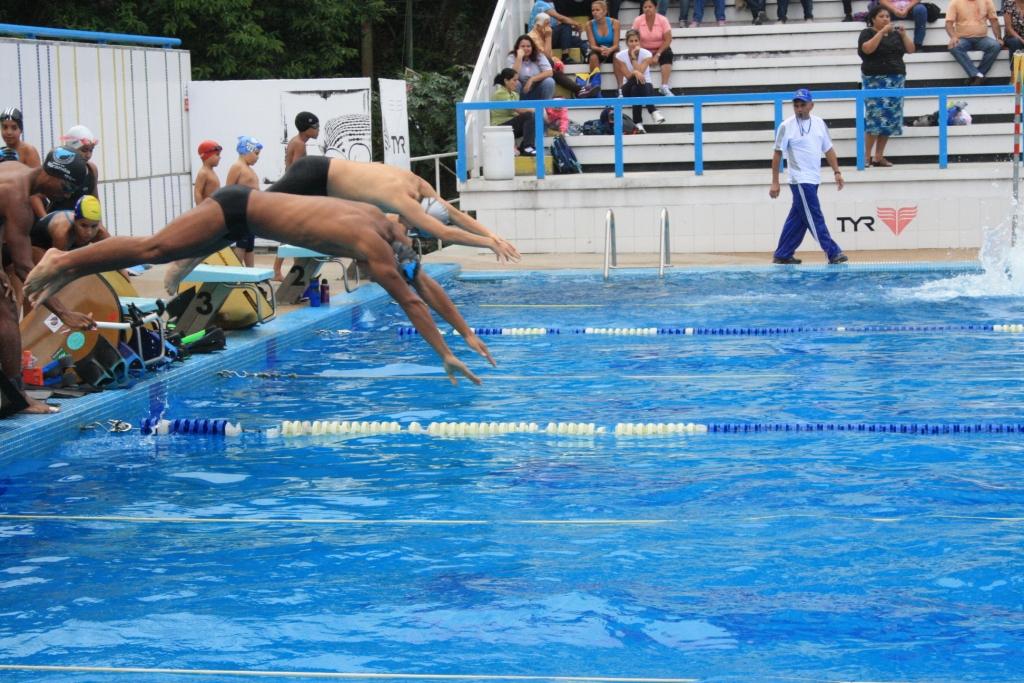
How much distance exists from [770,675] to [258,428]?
15.0ft

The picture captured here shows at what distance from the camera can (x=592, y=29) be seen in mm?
20359

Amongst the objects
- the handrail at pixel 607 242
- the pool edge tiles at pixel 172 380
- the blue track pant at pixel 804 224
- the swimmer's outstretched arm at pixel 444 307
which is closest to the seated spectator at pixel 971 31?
the blue track pant at pixel 804 224

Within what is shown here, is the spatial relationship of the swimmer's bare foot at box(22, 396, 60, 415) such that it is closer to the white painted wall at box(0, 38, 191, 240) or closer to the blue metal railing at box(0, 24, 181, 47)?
the white painted wall at box(0, 38, 191, 240)

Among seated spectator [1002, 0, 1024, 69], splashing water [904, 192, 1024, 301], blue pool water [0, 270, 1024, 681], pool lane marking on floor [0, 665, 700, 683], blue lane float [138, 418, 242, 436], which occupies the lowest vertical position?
pool lane marking on floor [0, 665, 700, 683]

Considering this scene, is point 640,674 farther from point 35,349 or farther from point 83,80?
point 83,80

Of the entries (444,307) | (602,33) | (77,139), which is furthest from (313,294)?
(602,33)

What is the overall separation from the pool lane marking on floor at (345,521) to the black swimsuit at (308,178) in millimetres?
1978

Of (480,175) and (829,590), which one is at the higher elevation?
(480,175)

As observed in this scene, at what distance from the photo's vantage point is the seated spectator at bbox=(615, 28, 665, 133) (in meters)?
19.2

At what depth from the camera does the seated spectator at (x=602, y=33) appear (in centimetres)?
2019

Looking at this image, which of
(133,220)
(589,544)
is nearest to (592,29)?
(133,220)

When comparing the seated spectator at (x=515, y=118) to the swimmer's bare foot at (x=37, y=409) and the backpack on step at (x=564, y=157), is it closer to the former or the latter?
the backpack on step at (x=564, y=157)

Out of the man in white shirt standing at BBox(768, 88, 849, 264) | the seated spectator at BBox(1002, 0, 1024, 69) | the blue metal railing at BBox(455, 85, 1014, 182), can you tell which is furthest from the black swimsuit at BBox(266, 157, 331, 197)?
the seated spectator at BBox(1002, 0, 1024, 69)

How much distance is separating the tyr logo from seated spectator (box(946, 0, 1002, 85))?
286 cm
